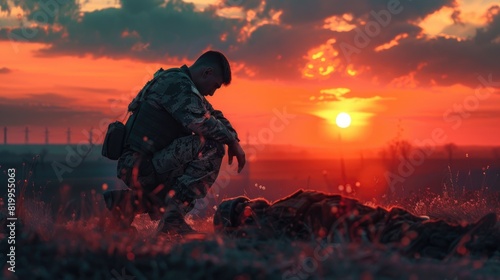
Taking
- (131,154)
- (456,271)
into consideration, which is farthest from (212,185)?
(456,271)

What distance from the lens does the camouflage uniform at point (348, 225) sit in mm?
5371

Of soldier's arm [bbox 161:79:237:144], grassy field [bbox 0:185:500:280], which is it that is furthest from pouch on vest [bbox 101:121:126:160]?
grassy field [bbox 0:185:500:280]

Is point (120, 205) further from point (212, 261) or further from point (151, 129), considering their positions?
point (212, 261)

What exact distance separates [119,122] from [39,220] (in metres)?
1.44

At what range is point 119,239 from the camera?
5031 mm

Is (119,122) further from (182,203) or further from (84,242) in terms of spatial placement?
(84,242)

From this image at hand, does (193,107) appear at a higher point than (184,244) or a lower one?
higher

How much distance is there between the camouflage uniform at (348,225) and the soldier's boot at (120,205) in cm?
112

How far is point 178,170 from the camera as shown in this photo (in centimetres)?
750

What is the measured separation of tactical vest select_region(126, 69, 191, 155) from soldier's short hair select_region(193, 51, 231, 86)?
0.34m

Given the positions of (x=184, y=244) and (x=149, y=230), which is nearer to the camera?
(x=184, y=244)

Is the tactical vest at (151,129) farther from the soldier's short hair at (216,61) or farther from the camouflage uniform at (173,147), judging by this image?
the soldier's short hair at (216,61)

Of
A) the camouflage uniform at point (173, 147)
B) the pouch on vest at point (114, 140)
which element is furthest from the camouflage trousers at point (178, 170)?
the pouch on vest at point (114, 140)

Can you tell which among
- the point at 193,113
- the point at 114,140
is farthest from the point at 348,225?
the point at 114,140
